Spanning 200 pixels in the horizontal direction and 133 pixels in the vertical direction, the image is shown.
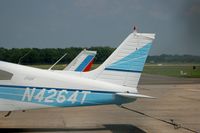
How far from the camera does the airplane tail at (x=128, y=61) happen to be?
9969 millimetres

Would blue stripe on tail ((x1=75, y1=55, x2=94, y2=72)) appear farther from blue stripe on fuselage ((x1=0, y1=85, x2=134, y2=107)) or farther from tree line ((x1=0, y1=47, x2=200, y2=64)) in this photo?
blue stripe on fuselage ((x1=0, y1=85, x2=134, y2=107))

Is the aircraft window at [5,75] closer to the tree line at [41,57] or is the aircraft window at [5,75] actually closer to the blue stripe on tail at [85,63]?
the tree line at [41,57]

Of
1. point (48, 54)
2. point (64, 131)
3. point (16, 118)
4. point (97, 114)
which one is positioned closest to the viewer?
point (64, 131)

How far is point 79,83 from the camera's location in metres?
9.72

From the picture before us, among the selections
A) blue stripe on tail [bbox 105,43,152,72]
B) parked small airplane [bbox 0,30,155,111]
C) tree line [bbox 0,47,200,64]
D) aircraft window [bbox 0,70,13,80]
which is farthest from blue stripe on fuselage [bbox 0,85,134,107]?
tree line [bbox 0,47,200,64]

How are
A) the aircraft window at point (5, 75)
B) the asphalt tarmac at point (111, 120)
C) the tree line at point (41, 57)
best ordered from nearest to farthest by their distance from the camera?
the aircraft window at point (5, 75)
the tree line at point (41, 57)
the asphalt tarmac at point (111, 120)

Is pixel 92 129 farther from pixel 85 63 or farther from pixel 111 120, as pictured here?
pixel 85 63

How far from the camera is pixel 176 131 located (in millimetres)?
10102

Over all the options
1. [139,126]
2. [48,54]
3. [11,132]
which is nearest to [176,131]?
[139,126]

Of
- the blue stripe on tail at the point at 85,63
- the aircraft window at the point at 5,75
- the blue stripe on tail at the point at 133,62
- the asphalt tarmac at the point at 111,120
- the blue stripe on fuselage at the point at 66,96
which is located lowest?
the asphalt tarmac at the point at 111,120

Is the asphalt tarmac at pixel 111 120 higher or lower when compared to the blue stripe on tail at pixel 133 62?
lower

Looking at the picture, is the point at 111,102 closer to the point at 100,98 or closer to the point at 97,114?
the point at 100,98

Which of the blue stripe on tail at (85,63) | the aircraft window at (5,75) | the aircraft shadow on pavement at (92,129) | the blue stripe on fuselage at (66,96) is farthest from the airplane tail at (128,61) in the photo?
the blue stripe on tail at (85,63)

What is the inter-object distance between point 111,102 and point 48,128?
1.98 metres
